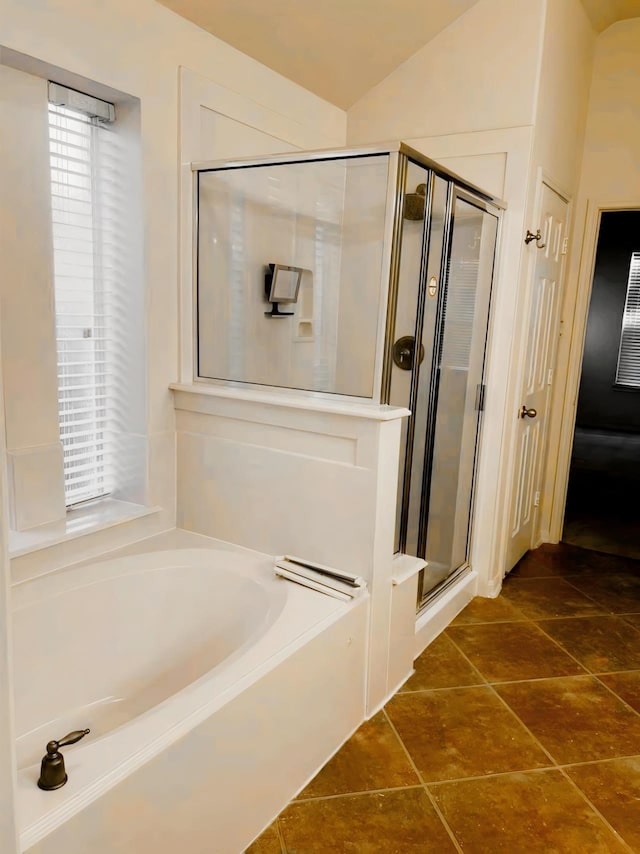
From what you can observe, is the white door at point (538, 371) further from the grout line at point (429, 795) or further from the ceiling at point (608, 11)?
the grout line at point (429, 795)

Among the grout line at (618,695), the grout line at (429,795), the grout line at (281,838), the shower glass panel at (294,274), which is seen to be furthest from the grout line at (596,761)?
the shower glass panel at (294,274)

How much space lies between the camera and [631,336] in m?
5.79

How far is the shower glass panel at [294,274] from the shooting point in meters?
2.14

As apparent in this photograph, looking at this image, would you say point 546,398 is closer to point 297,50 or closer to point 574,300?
point 574,300

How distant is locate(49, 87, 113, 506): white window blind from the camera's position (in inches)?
82.7

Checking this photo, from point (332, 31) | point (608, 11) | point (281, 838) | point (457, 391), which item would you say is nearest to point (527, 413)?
point (457, 391)

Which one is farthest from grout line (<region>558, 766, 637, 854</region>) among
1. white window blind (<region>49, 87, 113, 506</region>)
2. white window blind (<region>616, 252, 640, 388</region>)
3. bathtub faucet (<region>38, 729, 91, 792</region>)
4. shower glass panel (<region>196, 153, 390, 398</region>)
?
white window blind (<region>616, 252, 640, 388</region>)

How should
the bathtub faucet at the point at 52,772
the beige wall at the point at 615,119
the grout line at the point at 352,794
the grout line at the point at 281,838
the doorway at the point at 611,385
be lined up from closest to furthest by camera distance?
the bathtub faucet at the point at 52,772, the grout line at the point at 281,838, the grout line at the point at 352,794, the beige wall at the point at 615,119, the doorway at the point at 611,385

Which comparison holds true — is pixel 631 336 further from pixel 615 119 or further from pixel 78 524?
pixel 78 524

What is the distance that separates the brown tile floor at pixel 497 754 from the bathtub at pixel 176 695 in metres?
0.13

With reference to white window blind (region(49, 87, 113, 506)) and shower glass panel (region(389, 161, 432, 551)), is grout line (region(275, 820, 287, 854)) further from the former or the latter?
white window blind (region(49, 87, 113, 506))

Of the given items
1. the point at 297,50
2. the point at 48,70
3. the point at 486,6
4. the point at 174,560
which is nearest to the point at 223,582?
the point at 174,560

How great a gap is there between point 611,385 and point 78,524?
537cm

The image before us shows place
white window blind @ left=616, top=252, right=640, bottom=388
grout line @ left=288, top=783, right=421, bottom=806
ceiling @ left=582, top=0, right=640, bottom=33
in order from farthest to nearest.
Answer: white window blind @ left=616, top=252, right=640, bottom=388
ceiling @ left=582, top=0, right=640, bottom=33
grout line @ left=288, top=783, right=421, bottom=806
